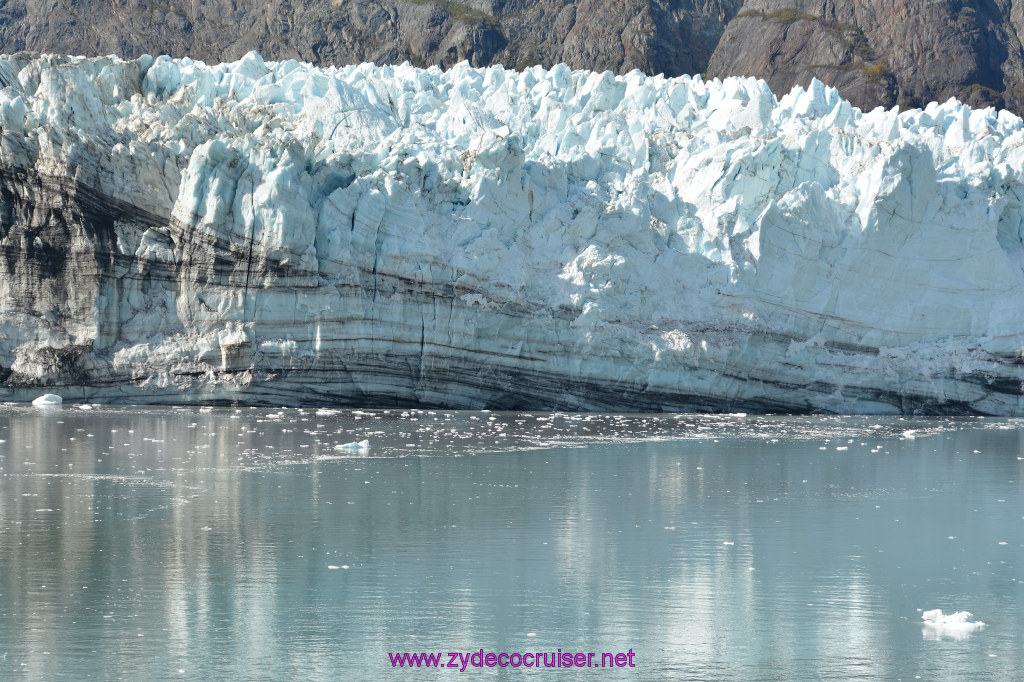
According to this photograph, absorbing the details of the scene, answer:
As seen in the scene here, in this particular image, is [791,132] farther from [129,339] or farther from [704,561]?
[704,561]

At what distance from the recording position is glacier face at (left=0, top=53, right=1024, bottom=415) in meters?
20.4

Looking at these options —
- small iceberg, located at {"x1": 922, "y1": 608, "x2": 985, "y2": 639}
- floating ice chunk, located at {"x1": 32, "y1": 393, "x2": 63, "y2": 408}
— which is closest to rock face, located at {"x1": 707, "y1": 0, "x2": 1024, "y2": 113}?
floating ice chunk, located at {"x1": 32, "y1": 393, "x2": 63, "y2": 408}

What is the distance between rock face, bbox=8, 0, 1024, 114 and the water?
21687 mm

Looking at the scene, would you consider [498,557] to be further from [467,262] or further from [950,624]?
[467,262]

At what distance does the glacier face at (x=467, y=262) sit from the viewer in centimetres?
2036

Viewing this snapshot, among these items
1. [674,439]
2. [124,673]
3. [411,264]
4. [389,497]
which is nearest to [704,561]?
[389,497]

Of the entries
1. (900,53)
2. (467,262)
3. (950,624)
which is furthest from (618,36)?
(950,624)

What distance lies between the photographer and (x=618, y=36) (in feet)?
120

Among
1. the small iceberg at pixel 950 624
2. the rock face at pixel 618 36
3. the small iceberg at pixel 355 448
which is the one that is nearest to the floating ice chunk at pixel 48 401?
the small iceberg at pixel 355 448

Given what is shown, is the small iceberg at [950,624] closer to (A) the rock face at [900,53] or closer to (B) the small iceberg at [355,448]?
(B) the small iceberg at [355,448]

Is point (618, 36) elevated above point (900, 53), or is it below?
above

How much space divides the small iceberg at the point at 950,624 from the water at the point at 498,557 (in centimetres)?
4

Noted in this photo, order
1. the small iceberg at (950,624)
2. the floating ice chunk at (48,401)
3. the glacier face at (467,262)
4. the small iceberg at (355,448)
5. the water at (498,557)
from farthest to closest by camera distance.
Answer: the glacier face at (467,262) → the floating ice chunk at (48,401) → the small iceberg at (355,448) → the small iceberg at (950,624) → the water at (498,557)

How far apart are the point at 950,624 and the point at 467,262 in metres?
13.9
